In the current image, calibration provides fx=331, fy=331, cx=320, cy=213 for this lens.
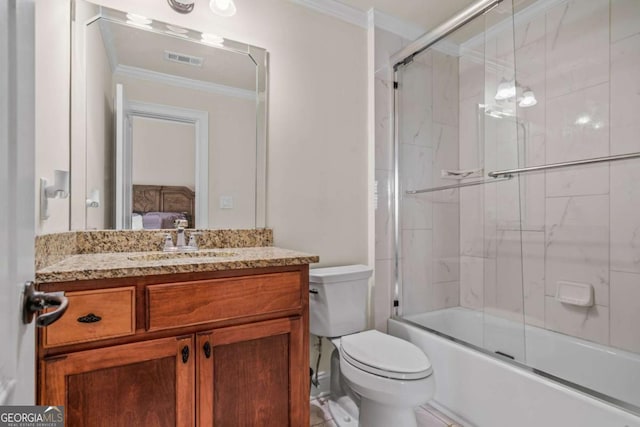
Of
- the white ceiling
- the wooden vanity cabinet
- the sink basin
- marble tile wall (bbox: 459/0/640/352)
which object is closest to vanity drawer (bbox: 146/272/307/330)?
the wooden vanity cabinet

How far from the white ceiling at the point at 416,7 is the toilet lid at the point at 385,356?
2.01 m

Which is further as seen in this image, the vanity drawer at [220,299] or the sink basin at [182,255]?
the sink basin at [182,255]

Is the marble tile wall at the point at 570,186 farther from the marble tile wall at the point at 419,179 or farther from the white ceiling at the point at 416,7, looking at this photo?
the white ceiling at the point at 416,7

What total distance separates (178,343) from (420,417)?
1372mm

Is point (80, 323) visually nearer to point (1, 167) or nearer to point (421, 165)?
point (1, 167)

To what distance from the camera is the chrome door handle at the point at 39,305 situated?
538mm

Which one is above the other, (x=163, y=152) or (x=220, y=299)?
(x=163, y=152)

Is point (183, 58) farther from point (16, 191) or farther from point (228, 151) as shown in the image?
point (16, 191)

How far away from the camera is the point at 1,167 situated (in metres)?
0.45

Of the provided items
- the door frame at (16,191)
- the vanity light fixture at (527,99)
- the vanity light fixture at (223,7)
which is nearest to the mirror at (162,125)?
the vanity light fixture at (223,7)

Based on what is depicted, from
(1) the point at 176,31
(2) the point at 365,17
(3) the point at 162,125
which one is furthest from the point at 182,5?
(2) the point at 365,17

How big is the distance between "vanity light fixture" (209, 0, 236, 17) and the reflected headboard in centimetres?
93

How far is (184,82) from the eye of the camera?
1694 mm

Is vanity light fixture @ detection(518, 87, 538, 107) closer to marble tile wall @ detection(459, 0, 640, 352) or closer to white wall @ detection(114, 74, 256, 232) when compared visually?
marble tile wall @ detection(459, 0, 640, 352)
